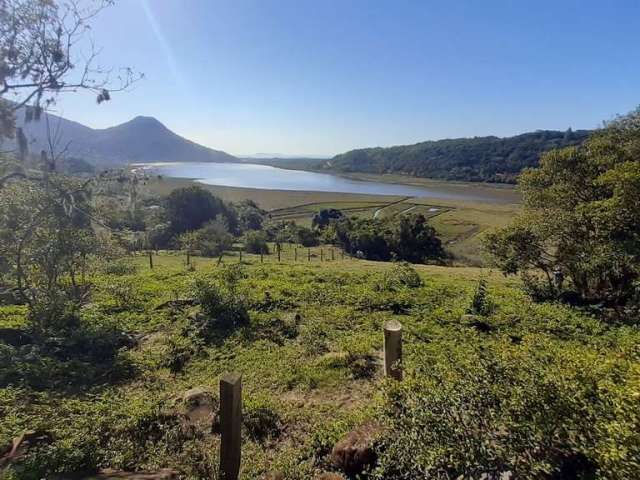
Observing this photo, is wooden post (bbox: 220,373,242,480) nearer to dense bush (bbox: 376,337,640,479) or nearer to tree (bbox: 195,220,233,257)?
dense bush (bbox: 376,337,640,479)

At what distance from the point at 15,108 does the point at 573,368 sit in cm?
1102

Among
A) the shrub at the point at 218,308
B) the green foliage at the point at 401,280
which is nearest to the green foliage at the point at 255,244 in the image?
the green foliage at the point at 401,280

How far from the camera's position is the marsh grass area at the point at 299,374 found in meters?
2.66

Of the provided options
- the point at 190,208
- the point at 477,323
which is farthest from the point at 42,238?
the point at 190,208

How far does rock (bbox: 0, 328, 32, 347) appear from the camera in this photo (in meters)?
6.86

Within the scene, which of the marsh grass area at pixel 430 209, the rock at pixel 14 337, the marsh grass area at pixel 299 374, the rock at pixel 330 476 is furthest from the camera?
the marsh grass area at pixel 430 209

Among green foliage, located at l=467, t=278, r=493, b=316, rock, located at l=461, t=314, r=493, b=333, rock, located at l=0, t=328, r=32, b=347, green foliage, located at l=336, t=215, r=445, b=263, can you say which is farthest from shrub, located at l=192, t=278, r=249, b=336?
green foliage, located at l=336, t=215, r=445, b=263

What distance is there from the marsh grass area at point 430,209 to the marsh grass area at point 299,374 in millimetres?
27410

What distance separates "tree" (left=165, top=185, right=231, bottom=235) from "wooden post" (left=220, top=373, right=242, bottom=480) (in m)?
41.3

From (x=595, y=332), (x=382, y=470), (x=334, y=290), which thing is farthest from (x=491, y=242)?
(x=382, y=470)

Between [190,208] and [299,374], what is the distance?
41.9 m

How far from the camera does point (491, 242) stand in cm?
1095

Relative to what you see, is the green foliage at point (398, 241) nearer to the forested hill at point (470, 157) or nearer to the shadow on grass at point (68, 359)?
the shadow on grass at point (68, 359)

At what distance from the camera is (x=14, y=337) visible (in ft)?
23.0
